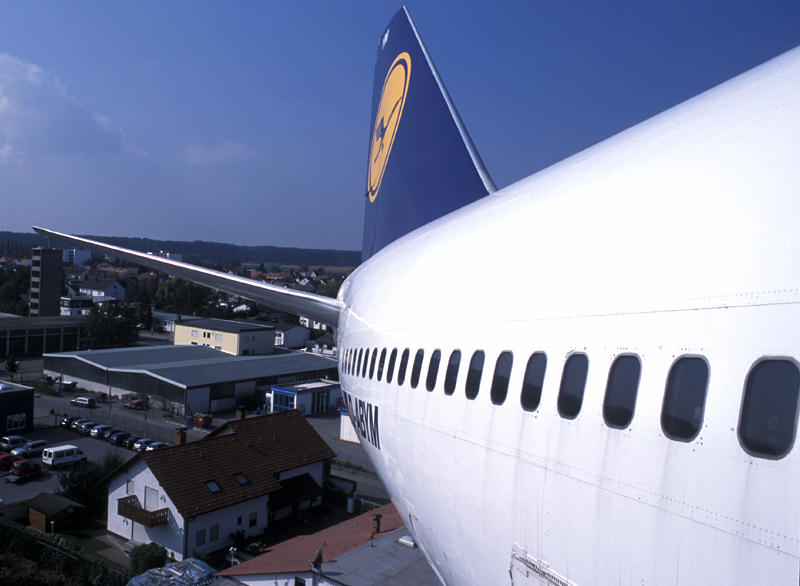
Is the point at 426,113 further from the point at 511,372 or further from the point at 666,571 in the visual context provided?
the point at 666,571

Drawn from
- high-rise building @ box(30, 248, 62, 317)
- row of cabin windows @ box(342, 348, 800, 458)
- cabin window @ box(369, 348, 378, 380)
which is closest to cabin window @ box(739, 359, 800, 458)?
row of cabin windows @ box(342, 348, 800, 458)

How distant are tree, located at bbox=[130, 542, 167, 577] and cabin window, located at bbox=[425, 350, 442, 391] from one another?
1372 centimetres

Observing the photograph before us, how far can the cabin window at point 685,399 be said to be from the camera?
2660 mm

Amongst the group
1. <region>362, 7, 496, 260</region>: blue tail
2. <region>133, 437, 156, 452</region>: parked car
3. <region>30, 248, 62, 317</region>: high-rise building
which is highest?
<region>362, 7, 496, 260</region>: blue tail

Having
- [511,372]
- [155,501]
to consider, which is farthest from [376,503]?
[511,372]

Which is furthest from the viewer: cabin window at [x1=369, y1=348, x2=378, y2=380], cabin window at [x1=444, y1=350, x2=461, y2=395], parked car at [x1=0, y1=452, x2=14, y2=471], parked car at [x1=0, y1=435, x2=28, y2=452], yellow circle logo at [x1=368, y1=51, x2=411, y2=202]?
parked car at [x1=0, y1=435, x2=28, y2=452]

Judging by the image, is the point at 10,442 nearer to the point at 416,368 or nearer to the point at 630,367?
the point at 416,368

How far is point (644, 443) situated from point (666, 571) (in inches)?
22.4

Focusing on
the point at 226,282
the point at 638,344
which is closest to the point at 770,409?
the point at 638,344

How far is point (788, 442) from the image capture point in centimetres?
234

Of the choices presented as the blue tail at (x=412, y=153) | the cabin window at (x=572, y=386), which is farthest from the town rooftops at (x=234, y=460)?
the cabin window at (x=572, y=386)

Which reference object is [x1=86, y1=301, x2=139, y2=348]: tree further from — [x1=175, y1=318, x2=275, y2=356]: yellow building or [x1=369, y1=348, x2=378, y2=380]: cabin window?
[x1=369, y1=348, x2=378, y2=380]: cabin window

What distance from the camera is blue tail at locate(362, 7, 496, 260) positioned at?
13133 millimetres

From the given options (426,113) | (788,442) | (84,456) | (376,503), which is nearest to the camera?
(788,442)
